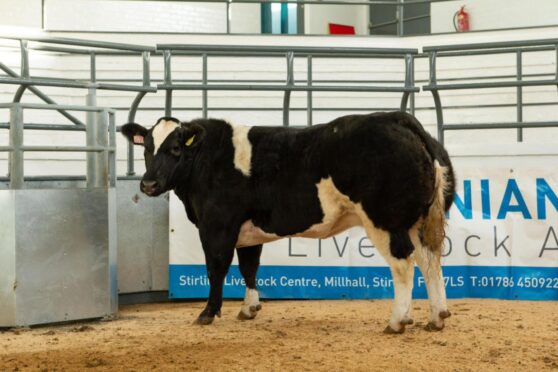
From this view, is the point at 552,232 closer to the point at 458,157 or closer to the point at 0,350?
the point at 458,157

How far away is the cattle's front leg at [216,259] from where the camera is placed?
690cm

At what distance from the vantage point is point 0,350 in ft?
19.5

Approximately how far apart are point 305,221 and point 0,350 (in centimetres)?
235

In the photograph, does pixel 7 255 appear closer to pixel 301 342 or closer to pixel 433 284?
pixel 301 342

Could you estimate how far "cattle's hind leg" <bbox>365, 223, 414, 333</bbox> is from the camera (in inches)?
245

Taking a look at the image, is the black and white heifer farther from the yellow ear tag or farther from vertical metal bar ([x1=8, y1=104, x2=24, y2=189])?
vertical metal bar ([x1=8, y1=104, x2=24, y2=189])

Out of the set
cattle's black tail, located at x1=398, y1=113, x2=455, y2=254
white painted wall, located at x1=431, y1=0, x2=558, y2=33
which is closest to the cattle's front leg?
cattle's black tail, located at x1=398, y1=113, x2=455, y2=254

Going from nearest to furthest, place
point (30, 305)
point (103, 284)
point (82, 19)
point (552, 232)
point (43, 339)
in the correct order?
point (43, 339) < point (30, 305) < point (103, 284) < point (552, 232) < point (82, 19)

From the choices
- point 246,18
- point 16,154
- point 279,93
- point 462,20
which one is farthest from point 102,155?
point 462,20

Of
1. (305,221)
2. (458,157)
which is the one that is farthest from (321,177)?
(458,157)

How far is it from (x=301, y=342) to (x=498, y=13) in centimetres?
953

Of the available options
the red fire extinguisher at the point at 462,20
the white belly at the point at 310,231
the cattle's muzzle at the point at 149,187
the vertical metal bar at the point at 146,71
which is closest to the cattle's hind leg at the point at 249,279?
the white belly at the point at 310,231

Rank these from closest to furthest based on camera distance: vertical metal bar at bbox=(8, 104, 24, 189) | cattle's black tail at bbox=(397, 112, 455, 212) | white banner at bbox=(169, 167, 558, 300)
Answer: cattle's black tail at bbox=(397, 112, 455, 212) → vertical metal bar at bbox=(8, 104, 24, 189) → white banner at bbox=(169, 167, 558, 300)

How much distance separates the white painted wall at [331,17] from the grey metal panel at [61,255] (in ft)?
28.6
